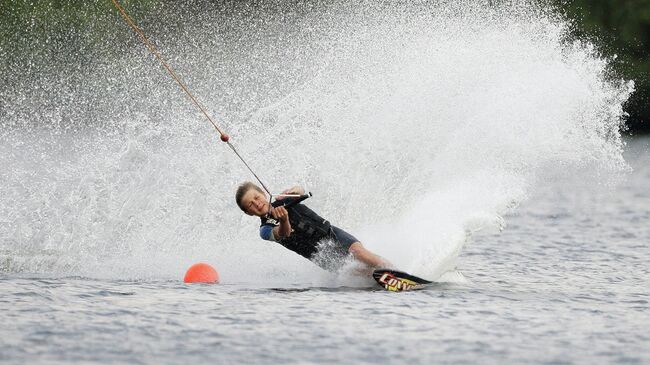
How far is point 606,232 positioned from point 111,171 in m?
9.67

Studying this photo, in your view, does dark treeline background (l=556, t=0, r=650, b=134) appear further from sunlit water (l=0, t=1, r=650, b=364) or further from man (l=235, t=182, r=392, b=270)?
man (l=235, t=182, r=392, b=270)

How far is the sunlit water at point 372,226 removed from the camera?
1040 cm

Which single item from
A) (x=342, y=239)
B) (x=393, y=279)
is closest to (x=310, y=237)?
(x=342, y=239)

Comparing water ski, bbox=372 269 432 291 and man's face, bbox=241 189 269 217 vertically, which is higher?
man's face, bbox=241 189 269 217

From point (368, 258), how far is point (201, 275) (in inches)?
77.1

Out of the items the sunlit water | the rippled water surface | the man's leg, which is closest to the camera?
the rippled water surface

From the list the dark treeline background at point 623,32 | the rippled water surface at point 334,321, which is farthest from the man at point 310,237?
the dark treeline background at point 623,32

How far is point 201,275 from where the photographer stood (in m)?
13.3

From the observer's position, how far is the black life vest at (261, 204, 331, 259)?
1304cm

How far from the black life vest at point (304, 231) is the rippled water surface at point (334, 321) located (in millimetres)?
495

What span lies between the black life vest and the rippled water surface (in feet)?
1.62

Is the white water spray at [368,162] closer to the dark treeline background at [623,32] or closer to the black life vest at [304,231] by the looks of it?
the black life vest at [304,231]

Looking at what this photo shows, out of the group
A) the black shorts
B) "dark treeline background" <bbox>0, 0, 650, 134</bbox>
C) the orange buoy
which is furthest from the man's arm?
"dark treeline background" <bbox>0, 0, 650, 134</bbox>

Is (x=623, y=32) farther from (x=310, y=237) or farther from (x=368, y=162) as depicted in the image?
(x=310, y=237)
